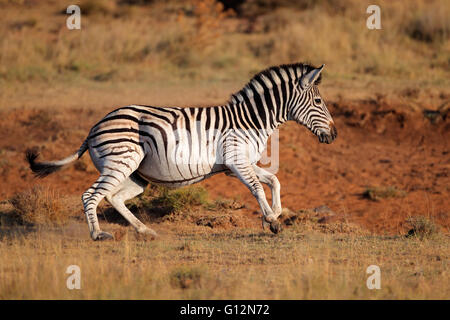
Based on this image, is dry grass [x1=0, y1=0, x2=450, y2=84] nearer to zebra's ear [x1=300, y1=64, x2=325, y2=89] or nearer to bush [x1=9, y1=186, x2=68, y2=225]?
bush [x1=9, y1=186, x2=68, y2=225]

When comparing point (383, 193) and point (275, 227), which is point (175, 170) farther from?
point (383, 193)

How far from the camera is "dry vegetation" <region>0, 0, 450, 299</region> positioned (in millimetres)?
6312

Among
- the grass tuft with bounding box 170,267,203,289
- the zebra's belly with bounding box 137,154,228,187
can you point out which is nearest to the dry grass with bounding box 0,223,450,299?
the grass tuft with bounding box 170,267,203,289

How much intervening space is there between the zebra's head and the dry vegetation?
1464 millimetres

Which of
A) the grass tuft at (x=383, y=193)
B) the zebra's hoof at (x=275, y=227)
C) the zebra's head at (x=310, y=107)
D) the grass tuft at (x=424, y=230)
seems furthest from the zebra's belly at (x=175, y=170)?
the grass tuft at (x=383, y=193)

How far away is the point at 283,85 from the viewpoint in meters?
8.18

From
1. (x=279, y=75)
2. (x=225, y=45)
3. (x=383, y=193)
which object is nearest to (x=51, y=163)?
(x=279, y=75)

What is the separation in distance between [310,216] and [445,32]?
11540 mm

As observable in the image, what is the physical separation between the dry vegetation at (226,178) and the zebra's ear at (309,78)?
2039 millimetres

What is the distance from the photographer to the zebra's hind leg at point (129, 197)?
7.93m

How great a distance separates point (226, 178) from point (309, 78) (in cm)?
455

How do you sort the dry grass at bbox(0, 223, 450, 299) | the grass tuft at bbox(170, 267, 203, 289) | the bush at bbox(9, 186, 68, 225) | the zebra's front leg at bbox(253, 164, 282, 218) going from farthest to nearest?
the bush at bbox(9, 186, 68, 225) < the zebra's front leg at bbox(253, 164, 282, 218) < the grass tuft at bbox(170, 267, 203, 289) < the dry grass at bbox(0, 223, 450, 299)

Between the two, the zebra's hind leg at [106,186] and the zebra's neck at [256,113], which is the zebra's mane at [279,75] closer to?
the zebra's neck at [256,113]

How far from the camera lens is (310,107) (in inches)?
320
